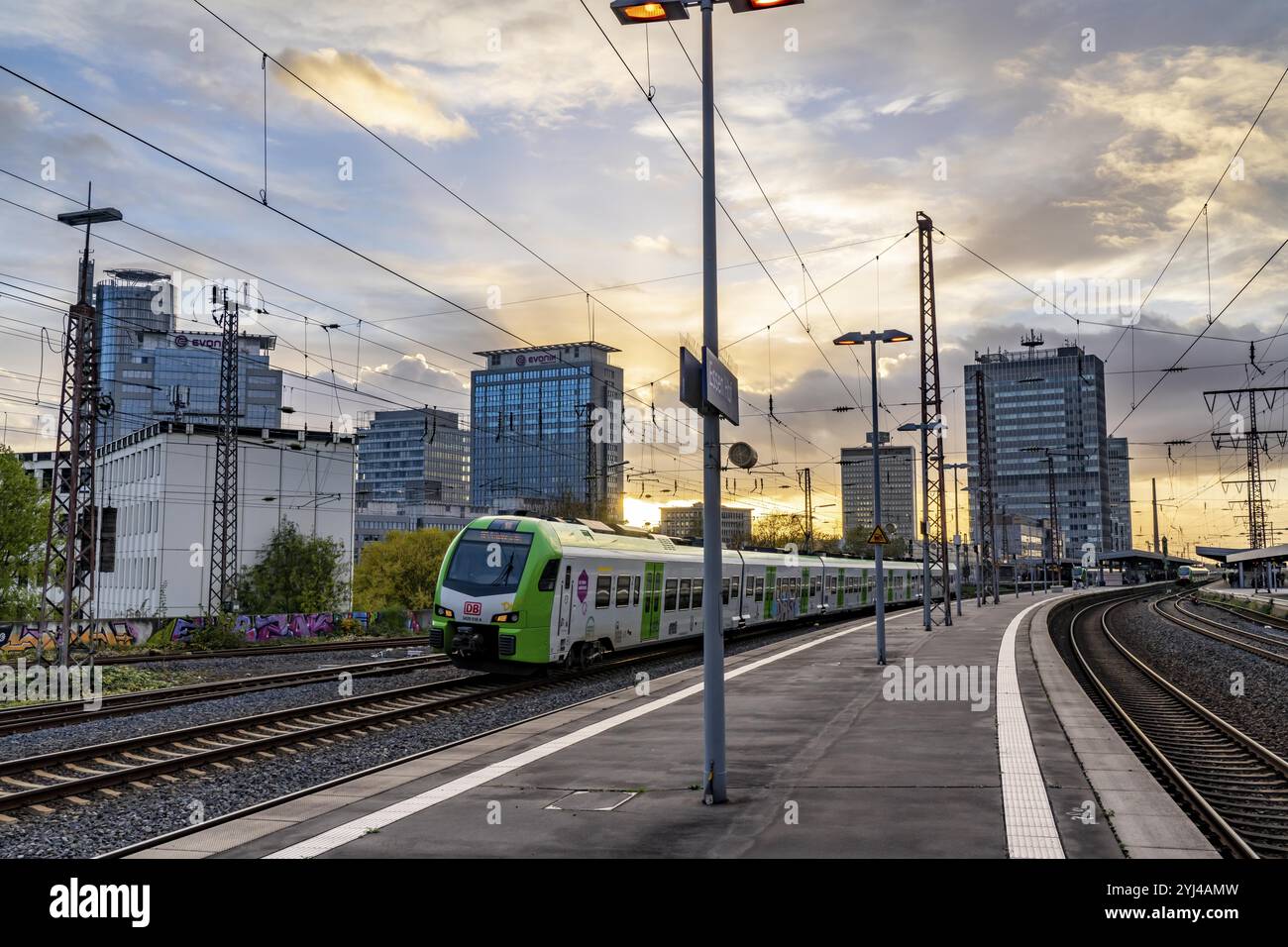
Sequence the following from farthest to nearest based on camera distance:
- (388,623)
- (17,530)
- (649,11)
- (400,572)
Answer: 1. (400,572)
2. (17,530)
3. (388,623)
4. (649,11)

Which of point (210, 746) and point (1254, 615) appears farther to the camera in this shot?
point (1254, 615)

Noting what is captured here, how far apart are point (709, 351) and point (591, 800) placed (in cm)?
469

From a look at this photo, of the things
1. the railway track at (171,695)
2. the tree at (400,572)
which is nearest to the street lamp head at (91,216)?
the railway track at (171,695)

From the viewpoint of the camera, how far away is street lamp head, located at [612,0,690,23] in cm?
1005

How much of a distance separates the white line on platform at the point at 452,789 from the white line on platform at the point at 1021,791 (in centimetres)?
544

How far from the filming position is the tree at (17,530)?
58.6 m

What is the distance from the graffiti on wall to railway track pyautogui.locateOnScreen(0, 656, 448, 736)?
49.2 ft

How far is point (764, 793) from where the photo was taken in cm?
1004

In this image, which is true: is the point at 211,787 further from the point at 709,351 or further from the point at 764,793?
the point at 709,351

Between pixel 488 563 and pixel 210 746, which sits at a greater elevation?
pixel 488 563

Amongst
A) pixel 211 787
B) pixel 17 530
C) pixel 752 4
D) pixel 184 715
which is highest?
pixel 752 4

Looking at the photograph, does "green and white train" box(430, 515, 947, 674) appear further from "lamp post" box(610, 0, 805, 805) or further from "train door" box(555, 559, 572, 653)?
"lamp post" box(610, 0, 805, 805)

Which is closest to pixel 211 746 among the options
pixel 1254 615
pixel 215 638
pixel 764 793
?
pixel 764 793
